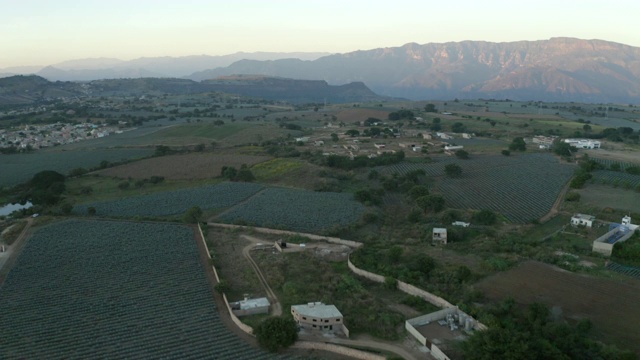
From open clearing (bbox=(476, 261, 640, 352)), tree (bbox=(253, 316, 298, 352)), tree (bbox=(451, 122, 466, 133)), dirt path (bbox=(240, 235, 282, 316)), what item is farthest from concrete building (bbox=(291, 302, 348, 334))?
tree (bbox=(451, 122, 466, 133))

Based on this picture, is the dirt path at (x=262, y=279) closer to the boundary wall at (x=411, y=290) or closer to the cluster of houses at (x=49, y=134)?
the boundary wall at (x=411, y=290)

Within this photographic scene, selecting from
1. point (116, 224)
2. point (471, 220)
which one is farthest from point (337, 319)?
point (116, 224)

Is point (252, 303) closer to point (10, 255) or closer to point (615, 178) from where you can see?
point (10, 255)

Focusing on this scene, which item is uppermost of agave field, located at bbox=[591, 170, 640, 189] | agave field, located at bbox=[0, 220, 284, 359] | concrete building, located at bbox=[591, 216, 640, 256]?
concrete building, located at bbox=[591, 216, 640, 256]

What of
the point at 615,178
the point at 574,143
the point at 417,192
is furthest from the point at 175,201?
the point at 574,143

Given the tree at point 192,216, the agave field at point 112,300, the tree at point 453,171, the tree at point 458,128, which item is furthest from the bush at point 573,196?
the tree at point 458,128

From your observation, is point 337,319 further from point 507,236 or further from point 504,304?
point 507,236

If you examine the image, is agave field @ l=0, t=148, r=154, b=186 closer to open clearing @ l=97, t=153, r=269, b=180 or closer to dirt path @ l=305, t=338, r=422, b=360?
open clearing @ l=97, t=153, r=269, b=180
